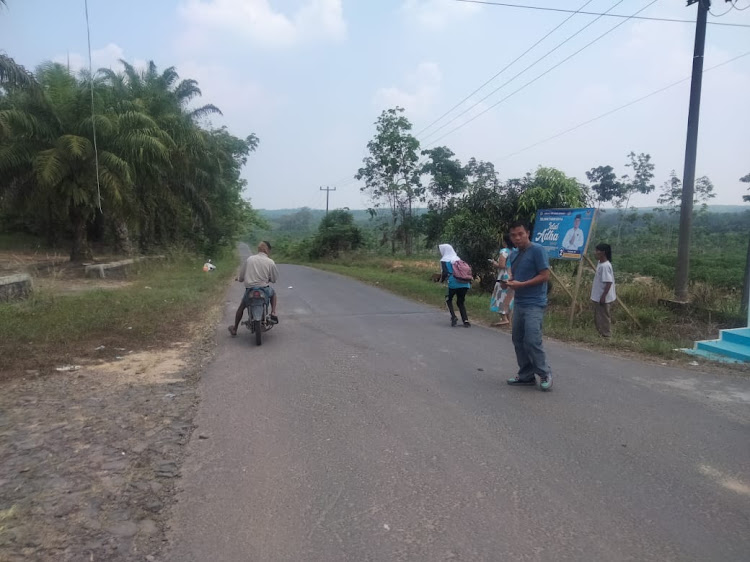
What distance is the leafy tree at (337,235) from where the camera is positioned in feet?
135

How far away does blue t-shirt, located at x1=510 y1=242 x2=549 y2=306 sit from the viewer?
5586 millimetres

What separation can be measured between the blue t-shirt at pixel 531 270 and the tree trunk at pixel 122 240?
23168 millimetres

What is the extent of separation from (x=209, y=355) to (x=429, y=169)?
26.6 meters

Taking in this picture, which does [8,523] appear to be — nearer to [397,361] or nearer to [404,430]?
[404,430]

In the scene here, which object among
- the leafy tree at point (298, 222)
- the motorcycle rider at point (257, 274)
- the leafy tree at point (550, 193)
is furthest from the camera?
the leafy tree at point (298, 222)

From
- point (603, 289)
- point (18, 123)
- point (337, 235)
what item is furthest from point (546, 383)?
point (337, 235)

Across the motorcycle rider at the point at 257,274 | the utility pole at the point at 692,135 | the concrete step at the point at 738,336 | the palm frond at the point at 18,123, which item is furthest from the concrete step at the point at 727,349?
the palm frond at the point at 18,123

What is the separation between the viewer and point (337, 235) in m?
41.7

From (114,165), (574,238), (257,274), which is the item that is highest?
(114,165)

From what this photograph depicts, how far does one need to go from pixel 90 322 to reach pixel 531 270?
726cm

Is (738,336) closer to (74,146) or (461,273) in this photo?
(461,273)

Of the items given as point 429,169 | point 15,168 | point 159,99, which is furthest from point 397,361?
point 429,169

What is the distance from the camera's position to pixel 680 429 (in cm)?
458

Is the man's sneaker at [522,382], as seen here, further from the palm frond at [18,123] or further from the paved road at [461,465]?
the palm frond at [18,123]
